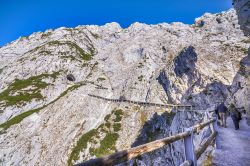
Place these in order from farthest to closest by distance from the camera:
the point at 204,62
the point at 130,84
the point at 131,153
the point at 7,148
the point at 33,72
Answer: the point at 33,72, the point at 130,84, the point at 204,62, the point at 7,148, the point at 131,153

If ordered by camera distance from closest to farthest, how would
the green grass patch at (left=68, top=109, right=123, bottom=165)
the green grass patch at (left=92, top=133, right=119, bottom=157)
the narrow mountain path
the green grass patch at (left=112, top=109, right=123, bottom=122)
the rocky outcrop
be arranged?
the narrow mountain path < the rocky outcrop < the green grass patch at (left=92, top=133, right=119, bottom=157) < the green grass patch at (left=68, top=109, right=123, bottom=165) < the green grass patch at (left=112, top=109, right=123, bottom=122)

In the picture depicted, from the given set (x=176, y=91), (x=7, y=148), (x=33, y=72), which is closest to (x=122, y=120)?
(x=176, y=91)

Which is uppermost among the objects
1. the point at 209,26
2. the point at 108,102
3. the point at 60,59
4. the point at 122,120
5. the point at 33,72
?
the point at 209,26

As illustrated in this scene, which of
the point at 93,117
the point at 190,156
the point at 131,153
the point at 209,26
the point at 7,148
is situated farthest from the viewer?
the point at 209,26

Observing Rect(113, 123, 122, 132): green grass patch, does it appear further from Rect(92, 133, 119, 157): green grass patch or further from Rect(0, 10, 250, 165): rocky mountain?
Rect(92, 133, 119, 157): green grass patch

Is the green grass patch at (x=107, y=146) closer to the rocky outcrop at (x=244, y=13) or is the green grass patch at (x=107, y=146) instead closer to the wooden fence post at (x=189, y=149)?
the rocky outcrop at (x=244, y=13)

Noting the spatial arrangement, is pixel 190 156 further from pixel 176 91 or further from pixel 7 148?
pixel 176 91

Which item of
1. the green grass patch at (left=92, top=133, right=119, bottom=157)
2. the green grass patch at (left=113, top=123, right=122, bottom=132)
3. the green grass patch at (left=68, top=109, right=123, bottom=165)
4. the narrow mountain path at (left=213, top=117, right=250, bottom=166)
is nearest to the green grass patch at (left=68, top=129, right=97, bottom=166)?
the green grass patch at (left=68, top=109, right=123, bottom=165)

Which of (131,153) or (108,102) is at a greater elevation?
(108,102)
